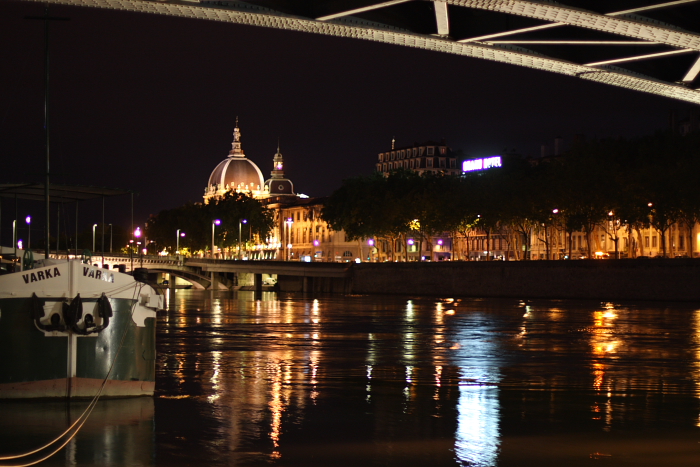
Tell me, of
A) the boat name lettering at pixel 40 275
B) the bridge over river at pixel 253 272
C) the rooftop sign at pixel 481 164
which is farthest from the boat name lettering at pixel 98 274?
the rooftop sign at pixel 481 164

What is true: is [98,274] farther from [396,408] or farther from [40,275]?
[396,408]

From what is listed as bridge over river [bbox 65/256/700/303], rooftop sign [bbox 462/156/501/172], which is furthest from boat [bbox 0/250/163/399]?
rooftop sign [bbox 462/156/501/172]

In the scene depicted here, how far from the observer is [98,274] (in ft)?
56.3

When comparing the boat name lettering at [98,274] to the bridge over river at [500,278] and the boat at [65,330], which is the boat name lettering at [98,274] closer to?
the boat at [65,330]

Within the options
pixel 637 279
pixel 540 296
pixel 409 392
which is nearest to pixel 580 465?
pixel 409 392

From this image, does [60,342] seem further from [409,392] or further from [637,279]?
[637,279]

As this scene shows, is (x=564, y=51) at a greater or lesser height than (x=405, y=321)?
greater

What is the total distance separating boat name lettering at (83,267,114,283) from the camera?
55.7 ft

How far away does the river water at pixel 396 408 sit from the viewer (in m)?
13.3

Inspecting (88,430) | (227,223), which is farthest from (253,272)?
(88,430)

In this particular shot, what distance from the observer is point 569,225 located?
3467 inches

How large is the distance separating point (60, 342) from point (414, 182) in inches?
4472

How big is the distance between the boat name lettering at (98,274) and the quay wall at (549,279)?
55.8 metres

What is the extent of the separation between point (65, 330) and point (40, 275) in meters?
1.03
